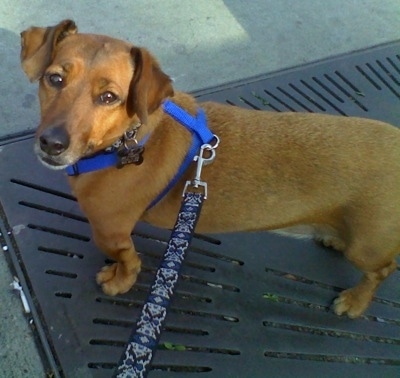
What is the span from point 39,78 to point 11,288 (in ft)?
3.99

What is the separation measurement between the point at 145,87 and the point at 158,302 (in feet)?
3.18

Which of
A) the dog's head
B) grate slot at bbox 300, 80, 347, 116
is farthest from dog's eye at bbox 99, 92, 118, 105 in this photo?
grate slot at bbox 300, 80, 347, 116

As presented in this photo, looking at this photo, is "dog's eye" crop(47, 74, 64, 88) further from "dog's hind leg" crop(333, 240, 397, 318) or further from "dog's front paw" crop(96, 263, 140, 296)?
"dog's hind leg" crop(333, 240, 397, 318)

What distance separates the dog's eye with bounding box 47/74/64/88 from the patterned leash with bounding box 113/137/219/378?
74 centimetres

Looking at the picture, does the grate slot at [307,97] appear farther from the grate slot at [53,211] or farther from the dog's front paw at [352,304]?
the grate slot at [53,211]

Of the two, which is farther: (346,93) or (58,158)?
(346,93)

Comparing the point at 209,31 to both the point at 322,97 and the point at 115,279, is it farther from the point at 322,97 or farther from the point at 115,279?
the point at 115,279

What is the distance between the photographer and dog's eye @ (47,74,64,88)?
2.22 meters

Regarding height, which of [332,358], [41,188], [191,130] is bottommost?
[332,358]

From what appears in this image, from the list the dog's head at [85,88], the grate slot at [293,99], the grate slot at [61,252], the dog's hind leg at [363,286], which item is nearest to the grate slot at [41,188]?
the grate slot at [61,252]

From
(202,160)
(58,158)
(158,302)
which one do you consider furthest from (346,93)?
(158,302)

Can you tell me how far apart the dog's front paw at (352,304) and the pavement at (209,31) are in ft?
6.38

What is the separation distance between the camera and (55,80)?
223 centimetres

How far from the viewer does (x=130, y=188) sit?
8.36 ft
